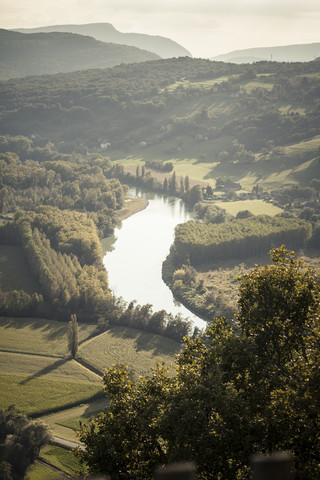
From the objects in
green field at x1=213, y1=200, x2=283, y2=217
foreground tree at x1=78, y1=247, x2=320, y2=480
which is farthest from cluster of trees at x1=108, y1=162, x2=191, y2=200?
foreground tree at x1=78, y1=247, x2=320, y2=480

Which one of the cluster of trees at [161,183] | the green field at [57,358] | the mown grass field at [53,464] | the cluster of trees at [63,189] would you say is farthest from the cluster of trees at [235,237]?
the mown grass field at [53,464]

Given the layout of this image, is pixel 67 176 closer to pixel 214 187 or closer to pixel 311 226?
pixel 214 187

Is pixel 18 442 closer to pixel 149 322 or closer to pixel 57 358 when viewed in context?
pixel 57 358

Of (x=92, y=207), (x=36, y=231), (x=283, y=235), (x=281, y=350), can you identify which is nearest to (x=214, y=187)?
(x=92, y=207)

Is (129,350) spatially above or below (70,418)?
above

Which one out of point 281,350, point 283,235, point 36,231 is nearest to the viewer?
point 281,350

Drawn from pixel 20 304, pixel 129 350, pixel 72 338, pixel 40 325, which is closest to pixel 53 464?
pixel 72 338

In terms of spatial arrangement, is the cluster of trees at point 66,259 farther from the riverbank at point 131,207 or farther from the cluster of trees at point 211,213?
the cluster of trees at point 211,213
